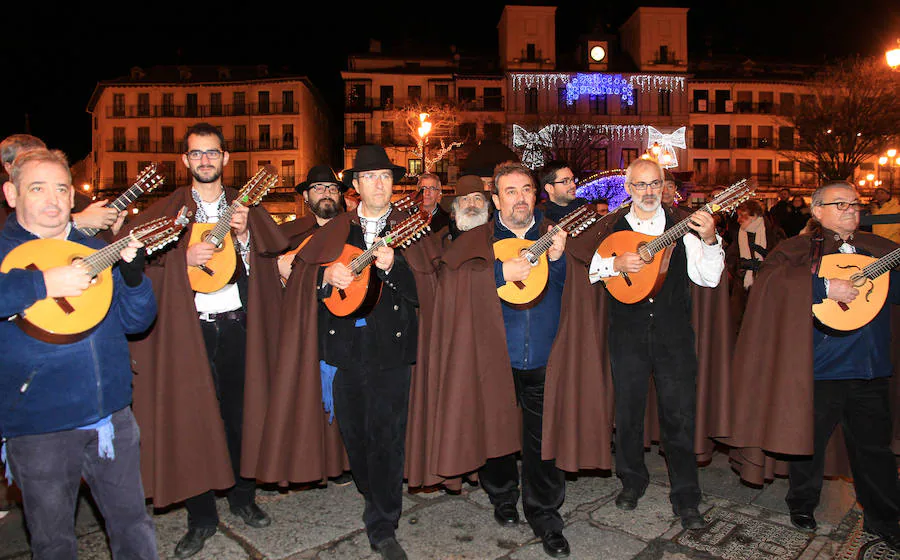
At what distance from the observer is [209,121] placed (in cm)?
5378

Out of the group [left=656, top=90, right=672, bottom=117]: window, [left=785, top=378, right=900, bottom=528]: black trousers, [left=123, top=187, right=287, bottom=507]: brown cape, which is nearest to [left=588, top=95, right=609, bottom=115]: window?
[left=656, top=90, right=672, bottom=117]: window

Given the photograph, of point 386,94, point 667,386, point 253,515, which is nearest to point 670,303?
point 667,386

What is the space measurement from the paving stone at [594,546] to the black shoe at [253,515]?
1.76 metres

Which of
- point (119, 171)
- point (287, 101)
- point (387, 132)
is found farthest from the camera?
point (119, 171)

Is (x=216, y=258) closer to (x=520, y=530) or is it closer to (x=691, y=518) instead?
(x=520, y=530)

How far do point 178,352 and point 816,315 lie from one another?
13.9 feet

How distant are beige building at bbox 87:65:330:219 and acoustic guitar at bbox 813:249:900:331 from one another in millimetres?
50406

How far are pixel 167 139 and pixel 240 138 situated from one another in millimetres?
6412

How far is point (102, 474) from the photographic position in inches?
119

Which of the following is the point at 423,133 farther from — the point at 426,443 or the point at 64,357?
the point at 64,357

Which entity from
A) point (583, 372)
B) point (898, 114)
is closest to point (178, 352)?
point (583, 372)

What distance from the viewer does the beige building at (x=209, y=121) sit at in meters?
52.6

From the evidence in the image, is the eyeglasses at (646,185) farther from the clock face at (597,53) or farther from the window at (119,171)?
the window at (119,171)

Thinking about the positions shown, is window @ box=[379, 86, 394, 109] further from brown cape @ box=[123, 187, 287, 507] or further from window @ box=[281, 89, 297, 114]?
brown cape @ box=[123, 187, 287, 507]
